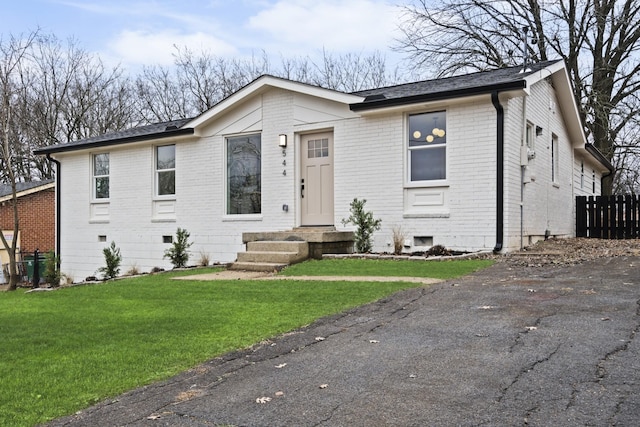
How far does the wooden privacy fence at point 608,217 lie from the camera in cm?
1616

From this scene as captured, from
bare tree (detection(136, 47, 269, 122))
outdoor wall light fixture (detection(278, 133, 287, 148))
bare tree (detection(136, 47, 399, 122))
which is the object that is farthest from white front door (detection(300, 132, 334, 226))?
bare tree (detection(136, 47, 269, 122))

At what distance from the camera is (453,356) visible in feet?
13.3

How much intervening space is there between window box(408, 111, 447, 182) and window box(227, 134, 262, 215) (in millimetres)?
4065

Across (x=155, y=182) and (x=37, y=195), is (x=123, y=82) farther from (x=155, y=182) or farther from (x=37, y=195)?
(x=155, y=182)

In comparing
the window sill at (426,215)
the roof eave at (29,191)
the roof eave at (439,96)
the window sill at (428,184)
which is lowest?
the window sill at (426,215)

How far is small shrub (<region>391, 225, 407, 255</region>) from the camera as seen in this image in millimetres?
11680

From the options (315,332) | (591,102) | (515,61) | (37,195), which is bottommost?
(315,332)

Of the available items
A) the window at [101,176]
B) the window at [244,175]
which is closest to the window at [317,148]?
the window at [244,175]

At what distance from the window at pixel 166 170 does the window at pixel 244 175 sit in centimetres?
189

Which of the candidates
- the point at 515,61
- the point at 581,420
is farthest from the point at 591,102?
the point at 581,420

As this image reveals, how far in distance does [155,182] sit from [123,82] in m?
20.8

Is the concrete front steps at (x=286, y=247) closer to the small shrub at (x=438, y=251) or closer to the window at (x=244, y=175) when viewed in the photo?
the small shrub at (x=438, y=251)

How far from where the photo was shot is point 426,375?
145 inches

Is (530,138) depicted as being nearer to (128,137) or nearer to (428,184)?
(428,184)
